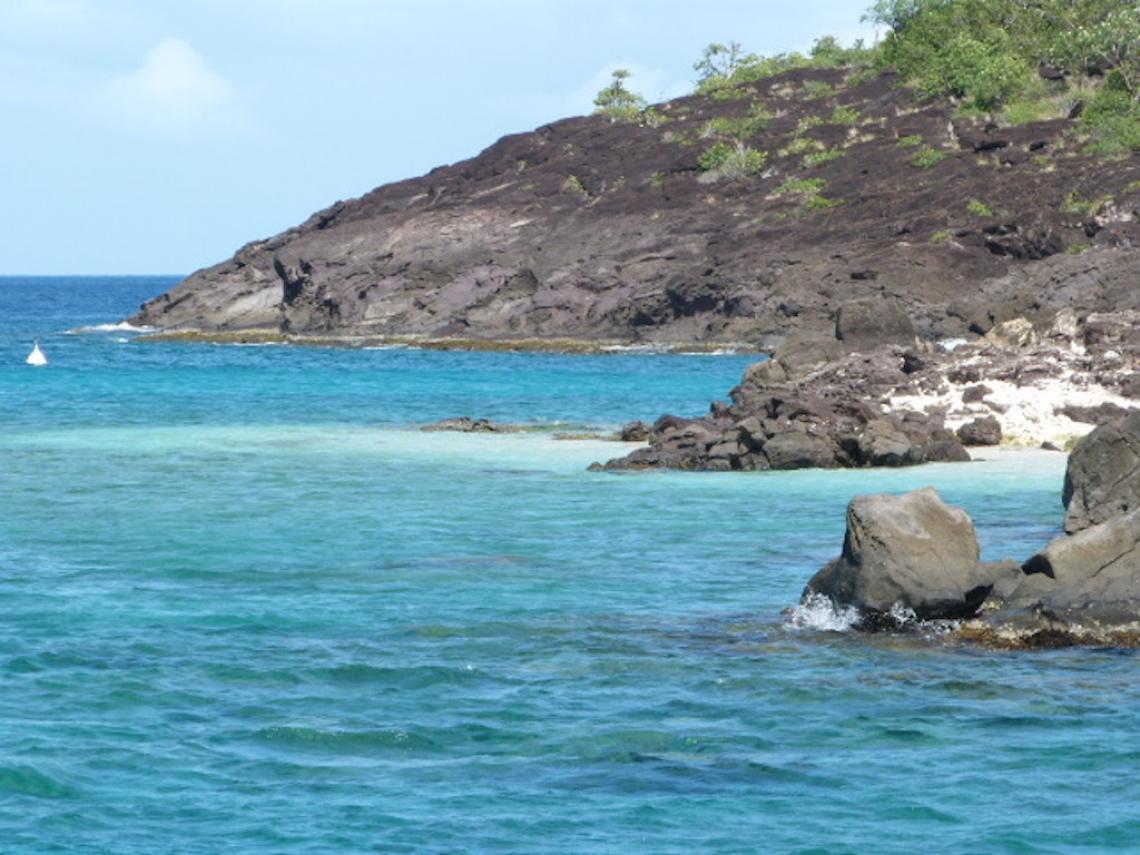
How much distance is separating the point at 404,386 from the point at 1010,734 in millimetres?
49209

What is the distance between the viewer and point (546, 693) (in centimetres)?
1641

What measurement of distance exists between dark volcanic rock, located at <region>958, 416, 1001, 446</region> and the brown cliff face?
85.1ft

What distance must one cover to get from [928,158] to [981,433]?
2118 inches

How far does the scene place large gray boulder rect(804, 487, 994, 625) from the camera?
18.6 m

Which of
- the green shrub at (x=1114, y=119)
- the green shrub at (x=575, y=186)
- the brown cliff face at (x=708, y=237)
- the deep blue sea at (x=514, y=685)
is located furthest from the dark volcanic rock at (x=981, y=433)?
the green shrub at (x=575, y=186)

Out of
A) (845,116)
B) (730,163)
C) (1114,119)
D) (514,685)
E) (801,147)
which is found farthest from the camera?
(845,116)

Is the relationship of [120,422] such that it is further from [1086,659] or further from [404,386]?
[1086,659]

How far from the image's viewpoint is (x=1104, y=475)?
76.0ft

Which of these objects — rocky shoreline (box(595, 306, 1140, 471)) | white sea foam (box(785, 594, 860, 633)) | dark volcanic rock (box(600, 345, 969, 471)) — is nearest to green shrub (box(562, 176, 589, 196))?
rocky shoreline (box(595, 306, 1140, 471))

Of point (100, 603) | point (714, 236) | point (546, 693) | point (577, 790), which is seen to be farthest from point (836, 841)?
point (714, 236)

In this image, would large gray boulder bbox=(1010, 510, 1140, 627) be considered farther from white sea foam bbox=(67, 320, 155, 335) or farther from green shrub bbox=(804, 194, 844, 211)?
white sea foam bbox=(67, 320, 155, 335)

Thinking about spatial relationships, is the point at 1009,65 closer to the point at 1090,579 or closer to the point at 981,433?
the point at 981,433

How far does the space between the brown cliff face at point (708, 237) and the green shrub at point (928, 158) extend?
0.36 m

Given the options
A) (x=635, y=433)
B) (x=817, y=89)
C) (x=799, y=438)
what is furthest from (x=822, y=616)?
(x=817, y=89)
